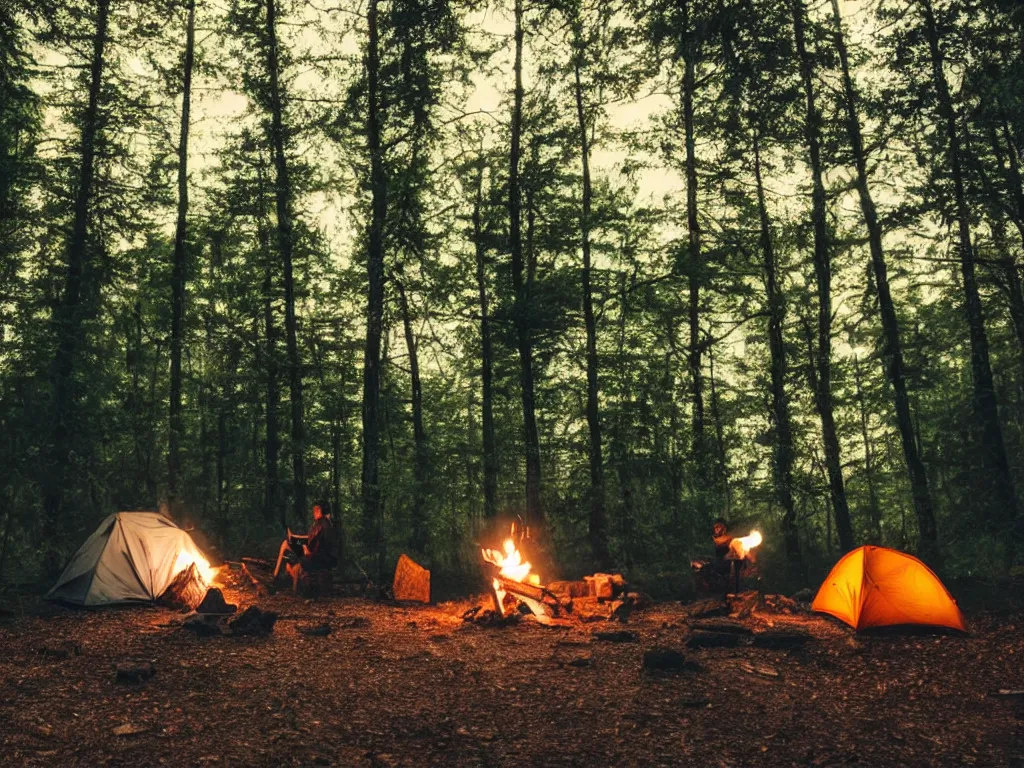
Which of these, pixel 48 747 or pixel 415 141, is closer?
pixel 48 747

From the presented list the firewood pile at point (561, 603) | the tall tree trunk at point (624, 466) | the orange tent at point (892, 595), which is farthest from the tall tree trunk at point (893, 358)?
the firewood pile at point (561, 603)

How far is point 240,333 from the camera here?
56.8 ft

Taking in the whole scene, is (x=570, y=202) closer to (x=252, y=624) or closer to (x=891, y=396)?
(x=891, y=396)

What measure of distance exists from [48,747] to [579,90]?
1864 cm

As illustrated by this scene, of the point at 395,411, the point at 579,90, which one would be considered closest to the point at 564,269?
the point at 579,90

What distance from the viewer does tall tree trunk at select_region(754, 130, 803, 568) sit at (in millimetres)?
15031

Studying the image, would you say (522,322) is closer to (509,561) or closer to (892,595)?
(509,561)

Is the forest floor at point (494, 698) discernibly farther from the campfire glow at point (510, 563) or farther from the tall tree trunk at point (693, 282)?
the tall tree trunk at point (693, 282)

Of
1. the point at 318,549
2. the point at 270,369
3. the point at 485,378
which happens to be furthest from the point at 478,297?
the point at 318,549

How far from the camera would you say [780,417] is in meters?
15.3

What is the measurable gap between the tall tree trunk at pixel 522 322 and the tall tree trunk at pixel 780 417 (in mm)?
5705

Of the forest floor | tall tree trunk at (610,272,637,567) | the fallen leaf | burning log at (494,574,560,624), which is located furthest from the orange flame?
the fallen leaf

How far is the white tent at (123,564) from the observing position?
10680 millimetres

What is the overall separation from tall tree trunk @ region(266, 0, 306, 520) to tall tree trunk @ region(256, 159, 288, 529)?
45 centimetres
